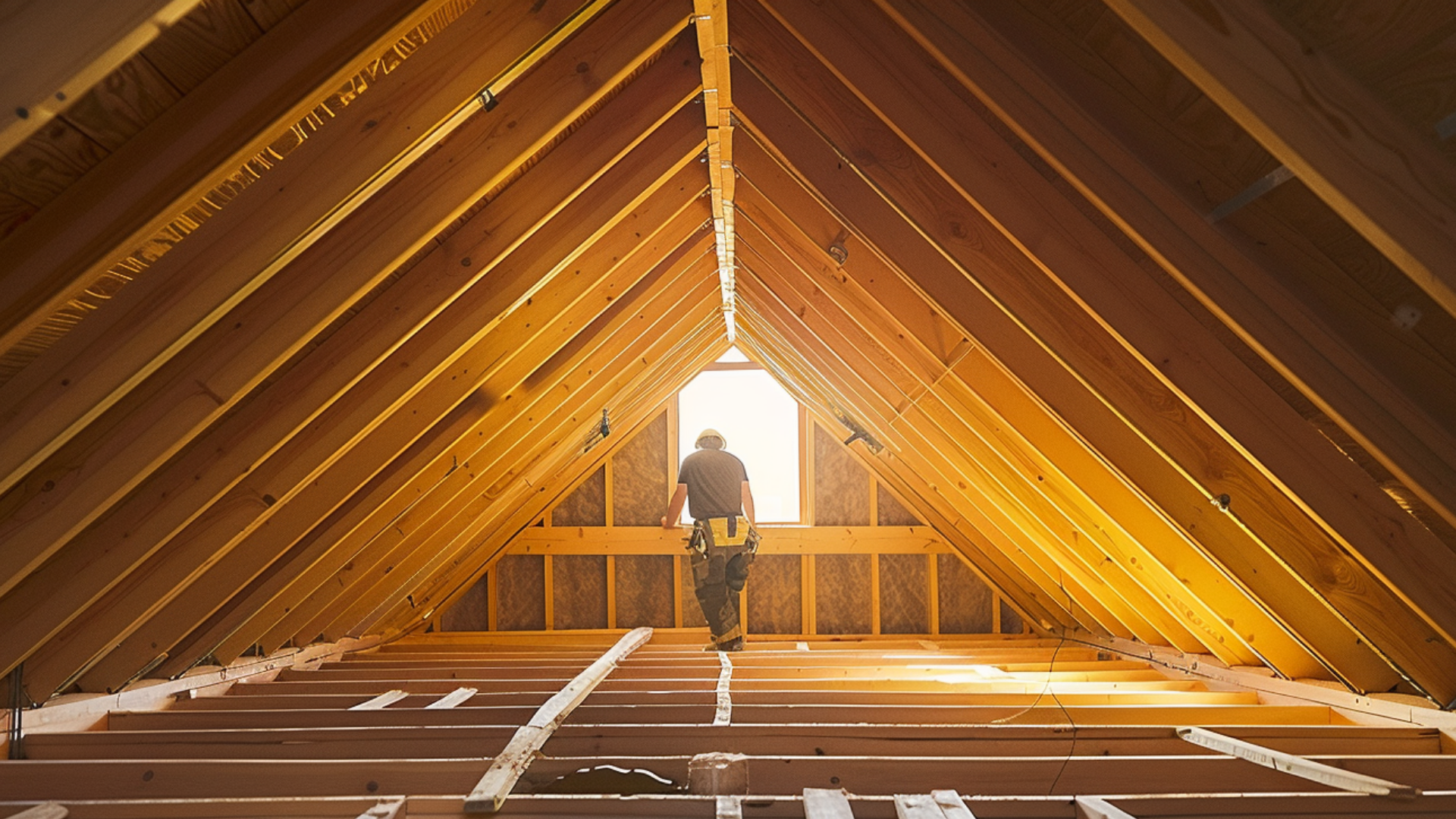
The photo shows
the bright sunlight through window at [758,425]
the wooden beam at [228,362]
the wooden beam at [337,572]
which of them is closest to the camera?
the wooden beam at [228,362]

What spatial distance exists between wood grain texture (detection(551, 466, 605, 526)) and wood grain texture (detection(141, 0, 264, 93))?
21.9ft

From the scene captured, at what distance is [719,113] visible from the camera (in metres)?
3.67

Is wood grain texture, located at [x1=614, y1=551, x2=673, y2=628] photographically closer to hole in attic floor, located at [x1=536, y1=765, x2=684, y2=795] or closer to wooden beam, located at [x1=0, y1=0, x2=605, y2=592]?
hole in attic floor, located at [x1=536, y1=765, x2=684, y2=795]

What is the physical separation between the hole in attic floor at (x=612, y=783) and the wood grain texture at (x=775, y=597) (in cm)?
581

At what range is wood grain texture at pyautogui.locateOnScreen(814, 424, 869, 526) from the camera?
856 centimetres

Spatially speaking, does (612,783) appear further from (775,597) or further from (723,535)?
(775,597)

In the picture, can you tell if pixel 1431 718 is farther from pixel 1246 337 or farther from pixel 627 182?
pixel 627 182

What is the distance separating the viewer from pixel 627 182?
12.3 ft

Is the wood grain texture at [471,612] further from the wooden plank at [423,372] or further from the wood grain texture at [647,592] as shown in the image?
the wooden plank at [423,372]

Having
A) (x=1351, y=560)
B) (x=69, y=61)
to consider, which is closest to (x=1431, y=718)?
(x=1351, y=560)

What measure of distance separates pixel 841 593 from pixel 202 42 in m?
7.25

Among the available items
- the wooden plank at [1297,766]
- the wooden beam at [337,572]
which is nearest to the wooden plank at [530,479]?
the wooden beam at [337,572]

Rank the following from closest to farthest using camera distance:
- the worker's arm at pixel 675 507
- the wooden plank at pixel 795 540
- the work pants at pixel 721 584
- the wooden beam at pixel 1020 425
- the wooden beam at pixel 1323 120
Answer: the wooden beam at pixel 1323 120 → the wooden beam at pixel 1020 425 → the work pants at pixel 721 584 → the worker's arm at pixel 675 507 → the wooden plank at pixel 795 540

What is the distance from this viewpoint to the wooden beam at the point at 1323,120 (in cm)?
168
